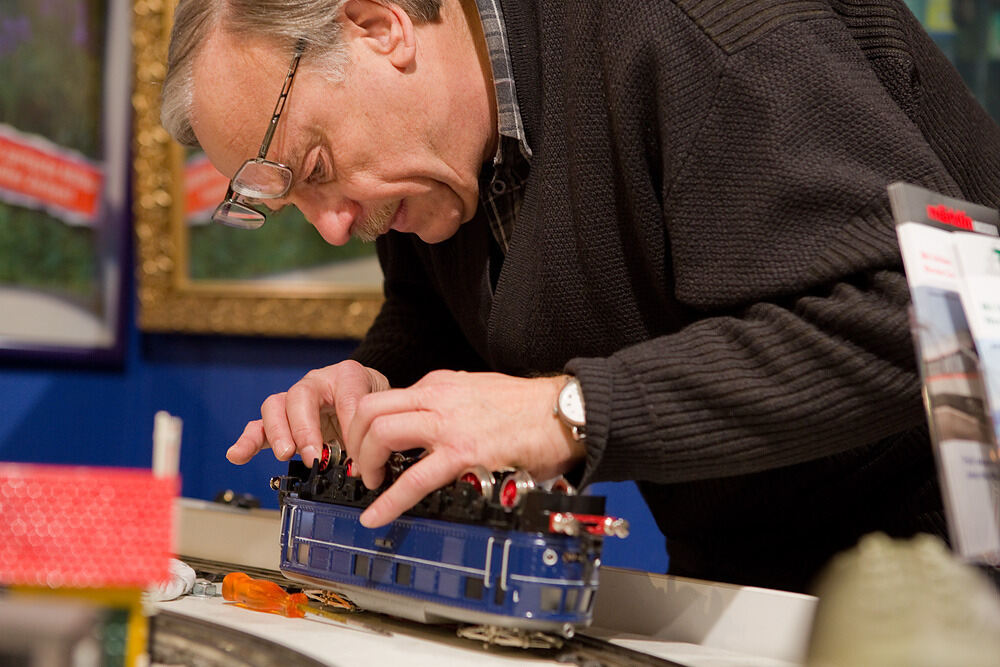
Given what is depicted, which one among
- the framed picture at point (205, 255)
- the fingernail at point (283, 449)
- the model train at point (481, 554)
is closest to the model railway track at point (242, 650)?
the model train at point (481, 554)

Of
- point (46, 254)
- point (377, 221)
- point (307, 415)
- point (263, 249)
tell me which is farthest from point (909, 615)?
point (46, 254)

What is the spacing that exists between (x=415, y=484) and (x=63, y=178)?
235cm

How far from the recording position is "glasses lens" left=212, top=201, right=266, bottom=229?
5.27 ft

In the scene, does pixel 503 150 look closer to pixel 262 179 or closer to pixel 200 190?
pixel 262 179

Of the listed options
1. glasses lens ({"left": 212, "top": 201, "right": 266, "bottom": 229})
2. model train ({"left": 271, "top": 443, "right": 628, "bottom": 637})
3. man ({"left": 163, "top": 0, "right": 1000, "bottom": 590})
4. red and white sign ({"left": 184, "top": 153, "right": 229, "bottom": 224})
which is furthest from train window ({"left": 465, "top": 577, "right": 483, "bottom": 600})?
red and white sign ({"left": 184, "top": 153, "right": 229, "bottom": 224})

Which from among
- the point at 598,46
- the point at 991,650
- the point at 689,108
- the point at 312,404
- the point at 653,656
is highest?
the point at 598,46

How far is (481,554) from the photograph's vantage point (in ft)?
3.29

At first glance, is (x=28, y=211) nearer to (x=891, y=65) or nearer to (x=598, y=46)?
(x=598, y=46)

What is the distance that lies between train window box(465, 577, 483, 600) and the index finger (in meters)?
0.10

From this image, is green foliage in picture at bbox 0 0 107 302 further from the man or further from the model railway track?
the model railway track

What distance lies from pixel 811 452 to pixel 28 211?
2.53 metres

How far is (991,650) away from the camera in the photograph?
0.58m

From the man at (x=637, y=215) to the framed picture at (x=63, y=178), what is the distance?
1566 mm

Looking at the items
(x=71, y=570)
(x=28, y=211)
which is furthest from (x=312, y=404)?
(x=28, y=211)
